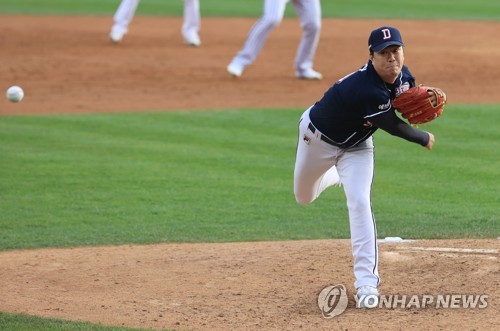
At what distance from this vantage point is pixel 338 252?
23.8 ft

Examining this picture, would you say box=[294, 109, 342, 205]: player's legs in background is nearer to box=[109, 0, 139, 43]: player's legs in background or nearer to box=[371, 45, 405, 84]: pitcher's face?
box=[371, 45, 405, 84]: pitcher's face

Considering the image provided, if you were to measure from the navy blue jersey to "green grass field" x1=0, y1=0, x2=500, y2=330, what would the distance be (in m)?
1.95

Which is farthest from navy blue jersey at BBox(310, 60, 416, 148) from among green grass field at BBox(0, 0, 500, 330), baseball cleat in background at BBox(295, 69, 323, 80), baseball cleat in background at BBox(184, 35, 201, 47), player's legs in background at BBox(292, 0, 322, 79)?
baseball cleat in background at BBox(184, 35, 201, 47)

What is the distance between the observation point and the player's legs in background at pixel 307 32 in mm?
14094

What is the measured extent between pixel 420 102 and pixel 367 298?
1243mm

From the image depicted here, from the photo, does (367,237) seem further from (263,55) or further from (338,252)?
(263,55)

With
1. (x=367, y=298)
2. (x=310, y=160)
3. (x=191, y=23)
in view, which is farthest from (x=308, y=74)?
(x=367, y=298)

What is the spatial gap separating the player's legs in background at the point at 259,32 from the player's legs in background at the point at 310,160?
7653mm

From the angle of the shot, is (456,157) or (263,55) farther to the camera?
(263,55)

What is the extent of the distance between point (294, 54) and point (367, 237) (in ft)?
36.6

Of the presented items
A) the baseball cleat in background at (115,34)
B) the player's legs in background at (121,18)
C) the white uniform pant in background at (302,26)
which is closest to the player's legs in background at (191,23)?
the player's legs in background at (121,18)

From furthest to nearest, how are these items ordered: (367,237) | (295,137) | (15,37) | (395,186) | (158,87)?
(15,37) < (158,87) < (295,137) < (395,186) < (367,237)

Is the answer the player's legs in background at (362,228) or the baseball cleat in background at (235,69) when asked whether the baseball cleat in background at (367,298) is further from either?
the baseball cleat in background at (235,69)

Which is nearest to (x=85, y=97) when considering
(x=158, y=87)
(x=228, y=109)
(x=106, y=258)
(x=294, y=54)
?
(x=158, y=87)
